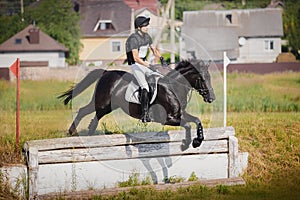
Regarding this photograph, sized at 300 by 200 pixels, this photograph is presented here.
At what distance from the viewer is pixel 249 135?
1021 centimetres

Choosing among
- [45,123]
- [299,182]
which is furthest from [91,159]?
[45,123]

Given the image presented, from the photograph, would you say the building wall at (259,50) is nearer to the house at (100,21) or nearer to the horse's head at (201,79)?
the house at (100,21)

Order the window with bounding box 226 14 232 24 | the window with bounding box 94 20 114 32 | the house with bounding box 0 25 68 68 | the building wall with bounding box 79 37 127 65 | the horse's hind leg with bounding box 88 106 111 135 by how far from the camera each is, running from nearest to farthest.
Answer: the horse's hind leg with bounding box 88 106 111 135, the building wall with bounding box 79 37 127 65, the house with bounding box 0 25 68 68, the window with bounding box 94 20 114 32, the window with bounding box 226 14 232 24

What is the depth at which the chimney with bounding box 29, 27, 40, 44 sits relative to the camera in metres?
36.2

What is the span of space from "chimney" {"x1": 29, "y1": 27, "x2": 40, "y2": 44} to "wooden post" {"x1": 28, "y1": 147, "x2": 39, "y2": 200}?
2974cm

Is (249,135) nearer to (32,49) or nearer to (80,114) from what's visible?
(80,114)

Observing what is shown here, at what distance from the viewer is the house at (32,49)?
36688mm

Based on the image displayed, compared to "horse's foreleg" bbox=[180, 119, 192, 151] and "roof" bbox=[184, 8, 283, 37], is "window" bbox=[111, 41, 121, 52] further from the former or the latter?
"horse's foreleg" bbox=[180, 119, 192, 151]

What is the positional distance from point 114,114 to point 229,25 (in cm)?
3134

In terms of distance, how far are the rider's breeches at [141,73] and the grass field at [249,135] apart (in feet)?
4.85

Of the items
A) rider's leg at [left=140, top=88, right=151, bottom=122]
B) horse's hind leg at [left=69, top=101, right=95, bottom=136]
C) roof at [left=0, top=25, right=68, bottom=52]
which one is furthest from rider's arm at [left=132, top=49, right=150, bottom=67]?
roof at [left=0, top=25, right=68, bottom=52]

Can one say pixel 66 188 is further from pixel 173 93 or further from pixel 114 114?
pixel 114 114

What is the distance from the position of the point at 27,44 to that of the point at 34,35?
1.34m

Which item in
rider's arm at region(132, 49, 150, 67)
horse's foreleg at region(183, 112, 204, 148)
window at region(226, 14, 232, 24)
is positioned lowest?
horse's foreleg at region(183, 112, 204, 148)
